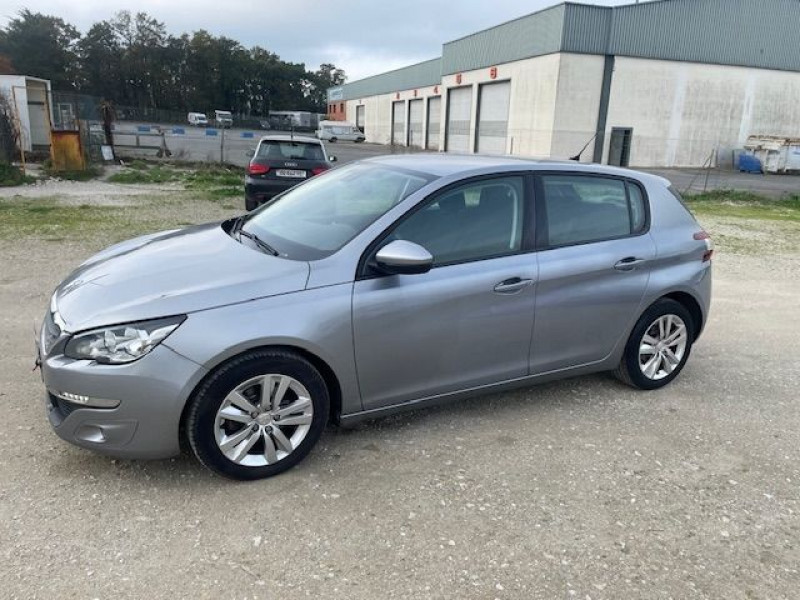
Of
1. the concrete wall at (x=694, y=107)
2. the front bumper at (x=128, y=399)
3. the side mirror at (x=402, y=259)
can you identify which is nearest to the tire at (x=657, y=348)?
the side mirror at (x=402, y=259)

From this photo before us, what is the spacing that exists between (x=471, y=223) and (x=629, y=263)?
3.97 ft

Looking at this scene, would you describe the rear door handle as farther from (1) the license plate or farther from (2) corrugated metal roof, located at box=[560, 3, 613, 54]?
(2) corrugated metal roof, located at box=[560, 3, 613, 54]

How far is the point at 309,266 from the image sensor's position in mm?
3307

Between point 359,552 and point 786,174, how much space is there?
39389 mm

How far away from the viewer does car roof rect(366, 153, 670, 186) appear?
3.88 metres

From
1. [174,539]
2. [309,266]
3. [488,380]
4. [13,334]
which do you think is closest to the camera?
[174,539]

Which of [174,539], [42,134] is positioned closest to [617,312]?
[174,539]

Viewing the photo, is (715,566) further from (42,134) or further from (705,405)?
(42,134)

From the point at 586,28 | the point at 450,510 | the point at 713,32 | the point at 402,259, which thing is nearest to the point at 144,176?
the point at 402,259

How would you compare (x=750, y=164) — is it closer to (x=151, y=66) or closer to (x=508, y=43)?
(x=508, y=43)

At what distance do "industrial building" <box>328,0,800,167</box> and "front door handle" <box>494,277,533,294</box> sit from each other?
29.8m

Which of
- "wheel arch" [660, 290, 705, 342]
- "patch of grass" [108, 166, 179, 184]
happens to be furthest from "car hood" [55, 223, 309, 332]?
"patch of grass" [108, 166, 179, 184]

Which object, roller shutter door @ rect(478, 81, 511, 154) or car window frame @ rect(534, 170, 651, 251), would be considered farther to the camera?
roller shutter door @ rect(478, 81, 511, 154)

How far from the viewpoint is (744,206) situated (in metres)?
17.6
